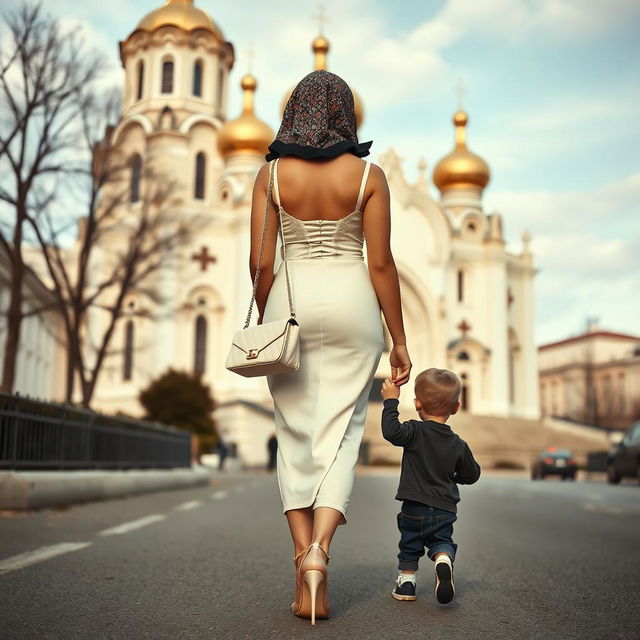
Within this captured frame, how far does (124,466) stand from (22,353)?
121ft

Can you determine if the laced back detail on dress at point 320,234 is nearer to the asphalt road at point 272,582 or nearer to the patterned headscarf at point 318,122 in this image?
the patterned headscarf at point 318,122

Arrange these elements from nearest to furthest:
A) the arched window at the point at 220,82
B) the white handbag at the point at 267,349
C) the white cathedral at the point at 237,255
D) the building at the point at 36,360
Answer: the white handbag at the point at 267,349
the building at the point at 36,360
the white cathedral at the point at 237,255
the arched window at the point at 220,82

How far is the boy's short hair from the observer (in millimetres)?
3875

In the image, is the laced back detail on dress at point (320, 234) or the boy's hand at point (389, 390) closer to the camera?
the boy's hand at point (389, 390)

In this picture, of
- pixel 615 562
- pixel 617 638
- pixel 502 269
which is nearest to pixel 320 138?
pixel 617 638

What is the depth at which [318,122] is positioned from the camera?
3.97m

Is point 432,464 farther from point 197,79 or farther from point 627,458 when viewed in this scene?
point 197,79

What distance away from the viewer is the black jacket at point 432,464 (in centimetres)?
387

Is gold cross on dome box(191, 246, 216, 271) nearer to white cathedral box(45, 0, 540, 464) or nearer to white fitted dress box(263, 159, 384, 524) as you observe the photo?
white cathedral box(45, 0, 540, 464)

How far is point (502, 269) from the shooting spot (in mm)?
59000

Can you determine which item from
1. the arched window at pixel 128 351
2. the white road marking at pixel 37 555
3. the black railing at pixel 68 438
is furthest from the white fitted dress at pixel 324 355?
the arched window at pixel 128 351

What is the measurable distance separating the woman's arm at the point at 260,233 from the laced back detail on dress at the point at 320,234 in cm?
5

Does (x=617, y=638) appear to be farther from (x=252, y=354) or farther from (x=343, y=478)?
(x=252, y=354)

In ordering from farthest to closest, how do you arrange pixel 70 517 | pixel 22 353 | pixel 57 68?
pixel 22 353
pixel 57 68
pixel 70 517
